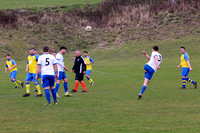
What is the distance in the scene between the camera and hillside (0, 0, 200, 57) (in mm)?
51875

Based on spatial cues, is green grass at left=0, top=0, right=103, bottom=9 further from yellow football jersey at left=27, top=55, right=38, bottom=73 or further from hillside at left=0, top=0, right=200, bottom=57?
yellow football jersey at left=27, top=55, right=38, bottom=73

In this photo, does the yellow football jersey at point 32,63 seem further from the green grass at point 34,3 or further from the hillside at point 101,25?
the green grass at point 34,3

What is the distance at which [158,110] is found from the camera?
37.0ft

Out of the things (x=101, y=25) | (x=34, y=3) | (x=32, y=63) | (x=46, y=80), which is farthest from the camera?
(x=34, y=3)

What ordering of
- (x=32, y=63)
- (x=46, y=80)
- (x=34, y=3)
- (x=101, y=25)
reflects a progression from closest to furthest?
(x=46, y=80), (x=32, y=63), (x=101, y=25), (x=34, y=3)

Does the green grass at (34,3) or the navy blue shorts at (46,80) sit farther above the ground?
the green grass at (34,3)

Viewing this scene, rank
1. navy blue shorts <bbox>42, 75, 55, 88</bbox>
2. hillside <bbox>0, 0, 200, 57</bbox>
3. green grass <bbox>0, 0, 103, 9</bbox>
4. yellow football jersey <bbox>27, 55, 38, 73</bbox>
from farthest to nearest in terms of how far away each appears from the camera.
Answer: green grass <bbox>0, 0, 103, 9</bbox> < hillside <bbox>0, 0, 200, 57</bbox> < yellow football jersey <bbox>27, 55, 38, 73</bbox> < navy blue shorts <bbox>42, 75, 55, 88</bbox>

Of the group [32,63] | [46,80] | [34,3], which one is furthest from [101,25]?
[46,80]

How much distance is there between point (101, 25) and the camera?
189ft

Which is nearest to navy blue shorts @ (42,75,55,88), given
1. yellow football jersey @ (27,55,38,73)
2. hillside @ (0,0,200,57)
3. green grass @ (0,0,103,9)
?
yellow football jersey @ (27,55,38,73)

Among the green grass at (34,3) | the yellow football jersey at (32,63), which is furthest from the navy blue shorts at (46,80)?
the green grass at (34,3)

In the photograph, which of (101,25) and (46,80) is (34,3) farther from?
(46,80)

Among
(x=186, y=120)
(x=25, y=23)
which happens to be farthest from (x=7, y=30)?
(x=186, y=120)

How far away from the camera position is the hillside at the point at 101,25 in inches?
2042
